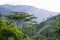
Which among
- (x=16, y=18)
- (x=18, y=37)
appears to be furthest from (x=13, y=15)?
(x=18, y=37)

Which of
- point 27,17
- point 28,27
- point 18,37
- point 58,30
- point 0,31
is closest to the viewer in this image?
point 58,30

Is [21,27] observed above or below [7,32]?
below

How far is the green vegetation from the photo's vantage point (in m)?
19.7

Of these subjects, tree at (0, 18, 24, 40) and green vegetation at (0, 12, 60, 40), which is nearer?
green vegetation at (0, 12, 60, 40)

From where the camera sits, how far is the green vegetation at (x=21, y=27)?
64.6 ft

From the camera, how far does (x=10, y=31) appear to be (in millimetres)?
20281

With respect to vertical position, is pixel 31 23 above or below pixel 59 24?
below

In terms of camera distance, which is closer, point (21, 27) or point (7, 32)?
point (7, 32)

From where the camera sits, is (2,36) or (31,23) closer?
(2,36)

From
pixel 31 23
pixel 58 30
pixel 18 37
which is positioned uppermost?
pixel 58 30

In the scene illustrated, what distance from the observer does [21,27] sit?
34625 mm

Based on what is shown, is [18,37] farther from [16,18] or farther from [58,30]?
[16,18]

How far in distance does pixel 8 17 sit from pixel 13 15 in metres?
1.53

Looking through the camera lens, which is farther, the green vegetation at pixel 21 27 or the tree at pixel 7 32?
the tree at pixel 7 32
